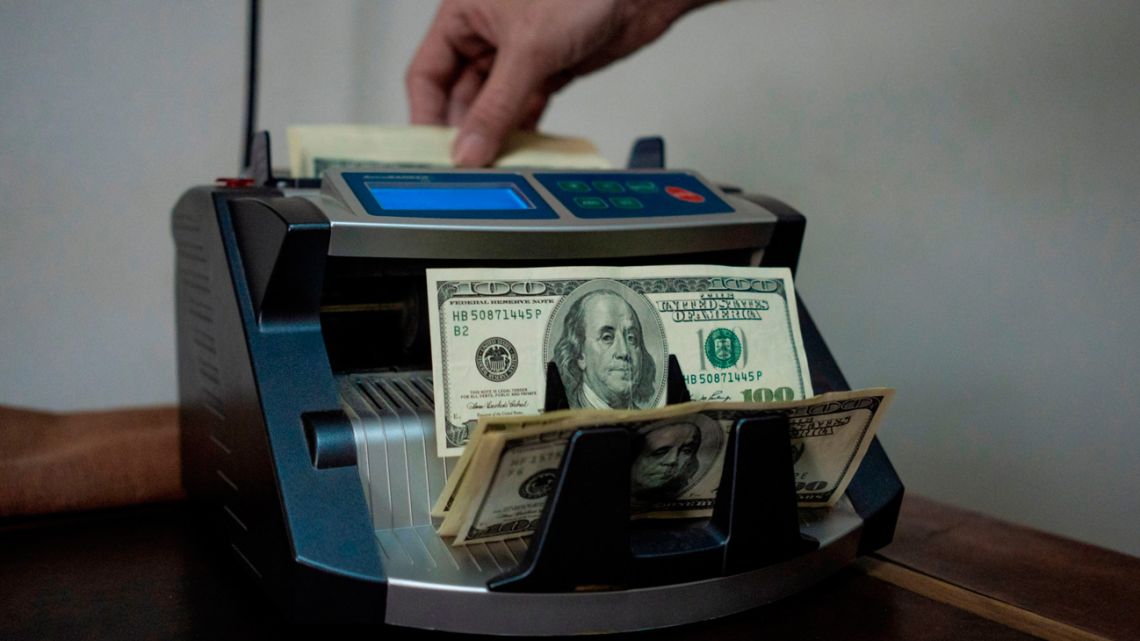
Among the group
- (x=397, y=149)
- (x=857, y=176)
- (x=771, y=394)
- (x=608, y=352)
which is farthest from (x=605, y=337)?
(x=857, y=176)

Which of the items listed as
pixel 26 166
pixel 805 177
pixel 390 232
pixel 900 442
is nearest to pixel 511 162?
pixel 390 232

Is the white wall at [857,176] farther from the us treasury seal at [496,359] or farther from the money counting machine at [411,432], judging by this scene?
the us treasury seal at [496,359]

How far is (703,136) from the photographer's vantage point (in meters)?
1.21

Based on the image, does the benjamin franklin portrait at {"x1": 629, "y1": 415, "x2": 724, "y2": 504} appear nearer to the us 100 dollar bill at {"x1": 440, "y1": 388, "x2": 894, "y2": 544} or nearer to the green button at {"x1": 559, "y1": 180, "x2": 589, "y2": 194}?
the us 100 dollar bill at {"x1": 440, "y1": 388, "x2": 894, "y2": 544}

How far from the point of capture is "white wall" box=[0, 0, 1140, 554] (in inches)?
33.3

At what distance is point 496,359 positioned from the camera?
51 cm

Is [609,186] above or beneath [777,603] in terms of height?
above

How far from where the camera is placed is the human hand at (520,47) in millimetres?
779

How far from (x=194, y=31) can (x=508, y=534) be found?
3.18 ft

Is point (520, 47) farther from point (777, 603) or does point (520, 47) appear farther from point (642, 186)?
point (777, 603)

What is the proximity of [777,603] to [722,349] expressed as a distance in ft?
0.49

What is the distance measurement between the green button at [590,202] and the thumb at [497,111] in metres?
0.18

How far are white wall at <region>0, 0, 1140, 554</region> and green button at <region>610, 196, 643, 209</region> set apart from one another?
465 millimetres

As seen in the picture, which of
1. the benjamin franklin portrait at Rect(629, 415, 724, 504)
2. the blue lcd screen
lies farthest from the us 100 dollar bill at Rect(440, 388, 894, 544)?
the blue lcd screen
